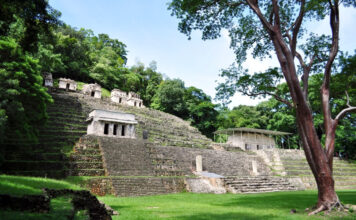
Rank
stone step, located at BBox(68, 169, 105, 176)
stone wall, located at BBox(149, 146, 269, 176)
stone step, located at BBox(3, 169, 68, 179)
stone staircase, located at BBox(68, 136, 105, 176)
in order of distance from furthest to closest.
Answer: stone wall, located at BBox(149, 146, 269, 176)
stone staircase, located at BBox(68, 136, 105, 176)
stone step, located at BBox(68, 169, 105, 176)
stone step, located at BBox(3, 169, 68, 179)

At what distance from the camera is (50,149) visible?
15969mm

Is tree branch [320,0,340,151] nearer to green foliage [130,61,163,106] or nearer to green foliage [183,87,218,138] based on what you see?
green foliage [183,87,218,138]

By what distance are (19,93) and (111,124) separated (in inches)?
359

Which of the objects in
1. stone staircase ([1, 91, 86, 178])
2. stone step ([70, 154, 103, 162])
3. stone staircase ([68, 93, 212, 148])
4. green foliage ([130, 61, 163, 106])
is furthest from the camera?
green foliage ([130, 61, 163, 106])

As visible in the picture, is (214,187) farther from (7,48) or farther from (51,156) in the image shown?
(7,48)

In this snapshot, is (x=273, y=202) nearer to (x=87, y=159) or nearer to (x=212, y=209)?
(x=212, y=209)

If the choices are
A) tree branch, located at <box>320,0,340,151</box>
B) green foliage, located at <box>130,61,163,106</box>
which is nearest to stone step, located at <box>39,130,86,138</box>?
tree branch, located at <box>320,0,340,151</box>

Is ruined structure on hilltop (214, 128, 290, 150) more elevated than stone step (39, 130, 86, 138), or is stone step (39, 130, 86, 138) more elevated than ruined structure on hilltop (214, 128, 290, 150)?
ruined structure on hilltop (214, 128, 290, 150)

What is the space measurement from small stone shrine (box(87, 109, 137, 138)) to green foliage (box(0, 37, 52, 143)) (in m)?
5.87

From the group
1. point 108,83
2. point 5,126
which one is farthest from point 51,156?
point 108,83

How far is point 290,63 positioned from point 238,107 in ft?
121

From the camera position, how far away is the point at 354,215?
6.61 metres

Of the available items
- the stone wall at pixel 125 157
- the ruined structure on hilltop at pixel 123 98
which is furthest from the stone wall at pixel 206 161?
the ruined structure on hilltop at pixel 123 98

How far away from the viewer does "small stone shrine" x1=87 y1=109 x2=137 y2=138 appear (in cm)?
2022
